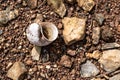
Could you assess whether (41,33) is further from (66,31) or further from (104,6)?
(104,6)

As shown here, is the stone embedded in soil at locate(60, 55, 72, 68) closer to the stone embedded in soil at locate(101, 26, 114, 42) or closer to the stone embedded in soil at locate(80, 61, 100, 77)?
the stone embedded in soil at locate(80, 61, 100, 77)

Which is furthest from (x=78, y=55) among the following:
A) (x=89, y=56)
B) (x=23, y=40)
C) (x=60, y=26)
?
(x=23, y=40)

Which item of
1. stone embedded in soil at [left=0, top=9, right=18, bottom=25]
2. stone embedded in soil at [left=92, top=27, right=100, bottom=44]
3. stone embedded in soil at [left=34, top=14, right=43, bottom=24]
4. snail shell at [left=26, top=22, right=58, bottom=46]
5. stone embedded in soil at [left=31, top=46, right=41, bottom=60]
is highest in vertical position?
stone embedded in soil at [left=0, top=9, right=18, bottom=25]

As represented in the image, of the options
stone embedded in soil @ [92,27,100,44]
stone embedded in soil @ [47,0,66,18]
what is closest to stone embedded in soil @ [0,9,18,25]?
stone embedded in soil @ [47,0,66,18]

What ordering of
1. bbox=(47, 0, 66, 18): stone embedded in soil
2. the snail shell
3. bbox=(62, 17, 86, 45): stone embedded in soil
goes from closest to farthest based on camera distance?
the snail shell, bbox=(62, 17, 86, 45): stone embedded in soil, bbox=(47, 0, 66, 18): stone embedded in soil

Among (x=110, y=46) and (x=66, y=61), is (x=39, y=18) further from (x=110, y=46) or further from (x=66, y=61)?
(x=110, y=46)

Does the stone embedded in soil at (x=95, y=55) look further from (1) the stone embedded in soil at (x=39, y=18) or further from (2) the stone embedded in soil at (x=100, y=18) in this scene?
(1) the stone embedded in soil at (x=39, y=18)
